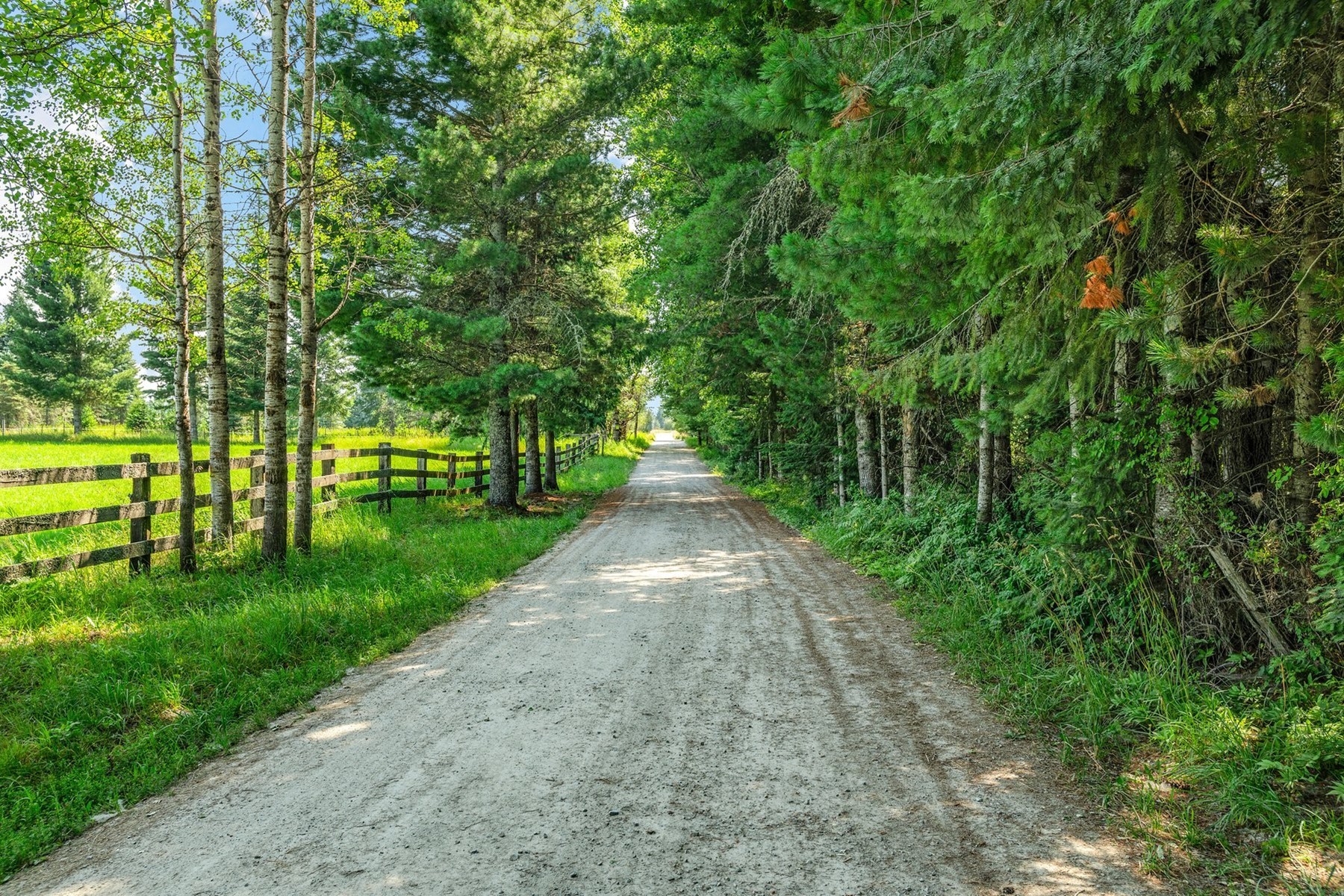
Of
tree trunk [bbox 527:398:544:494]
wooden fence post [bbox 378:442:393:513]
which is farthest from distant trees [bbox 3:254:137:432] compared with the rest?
wooden fence post [bbox 378:442:393:513]

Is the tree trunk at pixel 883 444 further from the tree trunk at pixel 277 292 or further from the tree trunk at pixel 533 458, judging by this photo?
the tree trunk at pixel 533 458

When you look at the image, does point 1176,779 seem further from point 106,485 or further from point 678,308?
point 106,485

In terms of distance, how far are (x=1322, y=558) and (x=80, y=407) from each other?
59463mm

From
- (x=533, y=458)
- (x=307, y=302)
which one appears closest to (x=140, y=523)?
Answer: (x=307, y=302)

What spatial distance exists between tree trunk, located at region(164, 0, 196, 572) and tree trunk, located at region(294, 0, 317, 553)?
1170 mm

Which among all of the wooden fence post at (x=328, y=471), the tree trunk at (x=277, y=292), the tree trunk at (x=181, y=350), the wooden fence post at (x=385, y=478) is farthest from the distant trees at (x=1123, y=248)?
the wooden fence post at (x=385, y=478)

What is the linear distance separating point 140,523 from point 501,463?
793cm

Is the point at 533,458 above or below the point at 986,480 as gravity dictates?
above

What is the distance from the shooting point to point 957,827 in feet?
10.1

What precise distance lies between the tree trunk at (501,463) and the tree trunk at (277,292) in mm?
6305

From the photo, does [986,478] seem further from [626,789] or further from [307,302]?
[307,302]

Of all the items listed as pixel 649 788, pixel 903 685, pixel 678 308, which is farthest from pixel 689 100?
pixel 649 788

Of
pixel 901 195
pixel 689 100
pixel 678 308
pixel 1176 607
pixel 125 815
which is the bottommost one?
pixel 125 815

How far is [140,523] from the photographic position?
749 cm
